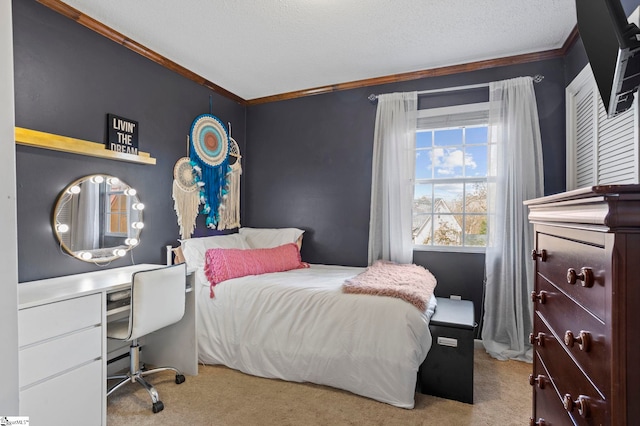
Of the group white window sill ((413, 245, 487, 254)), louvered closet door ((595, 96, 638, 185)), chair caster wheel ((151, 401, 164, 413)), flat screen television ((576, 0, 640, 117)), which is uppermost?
flat screen television ((576, 0, 640, 117))

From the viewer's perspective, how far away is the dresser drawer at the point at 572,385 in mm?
763

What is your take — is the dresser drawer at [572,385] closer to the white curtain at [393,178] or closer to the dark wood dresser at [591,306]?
the dark wood dresser at [591,306]

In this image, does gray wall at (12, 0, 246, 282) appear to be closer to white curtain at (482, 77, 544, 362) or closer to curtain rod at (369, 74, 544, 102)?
curtain rod at (369, 74, 544, 102)

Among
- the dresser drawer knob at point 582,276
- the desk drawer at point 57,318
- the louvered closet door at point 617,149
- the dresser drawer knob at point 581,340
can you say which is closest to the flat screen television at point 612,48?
the louvered closet door at point 617,149

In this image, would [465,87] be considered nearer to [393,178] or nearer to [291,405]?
[393,178]

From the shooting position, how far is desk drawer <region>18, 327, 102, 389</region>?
146cm

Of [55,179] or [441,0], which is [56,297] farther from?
[441,0]

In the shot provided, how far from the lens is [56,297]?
1.57 metres

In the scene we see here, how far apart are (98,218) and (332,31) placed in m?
2.16

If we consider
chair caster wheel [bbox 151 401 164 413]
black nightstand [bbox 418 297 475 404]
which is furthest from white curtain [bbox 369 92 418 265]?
chair caster wheel [bbox 151 401 164 413]

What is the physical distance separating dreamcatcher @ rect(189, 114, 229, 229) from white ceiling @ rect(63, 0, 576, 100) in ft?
1.70

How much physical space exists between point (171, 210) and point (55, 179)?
928 millimetres

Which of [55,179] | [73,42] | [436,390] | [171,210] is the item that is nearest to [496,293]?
[436,390]

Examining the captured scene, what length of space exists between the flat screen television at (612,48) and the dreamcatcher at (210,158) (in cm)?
290
